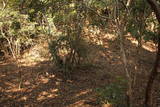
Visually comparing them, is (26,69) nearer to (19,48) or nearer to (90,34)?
(19,48)

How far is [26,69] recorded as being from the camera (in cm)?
1473

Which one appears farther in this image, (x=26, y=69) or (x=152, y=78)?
(x=26, y=69)

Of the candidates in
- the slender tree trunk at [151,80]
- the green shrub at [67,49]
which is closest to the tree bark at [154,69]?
the slender tree trunk at [151,80]

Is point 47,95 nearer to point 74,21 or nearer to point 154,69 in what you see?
point 74,21

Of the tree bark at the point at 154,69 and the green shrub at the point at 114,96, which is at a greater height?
the tree bark at the point at 154,69

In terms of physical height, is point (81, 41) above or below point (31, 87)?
above

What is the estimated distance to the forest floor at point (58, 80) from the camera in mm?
9732

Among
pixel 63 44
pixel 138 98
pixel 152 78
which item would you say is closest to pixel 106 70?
pixel 63 44

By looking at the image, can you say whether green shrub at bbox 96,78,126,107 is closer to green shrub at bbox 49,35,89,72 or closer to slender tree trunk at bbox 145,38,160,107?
slender tree trunk at bbox 145,38,160,107

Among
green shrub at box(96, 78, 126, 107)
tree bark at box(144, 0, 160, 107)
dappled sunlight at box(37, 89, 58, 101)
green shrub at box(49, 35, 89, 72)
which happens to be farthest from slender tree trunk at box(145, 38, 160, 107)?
green shrub at box(49, 35, 89, 72)

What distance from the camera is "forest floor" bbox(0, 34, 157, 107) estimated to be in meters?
9.73

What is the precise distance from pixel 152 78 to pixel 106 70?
8.89m

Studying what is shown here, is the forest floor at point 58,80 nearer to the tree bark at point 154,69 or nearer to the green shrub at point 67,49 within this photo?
the green shrub at point 67,49

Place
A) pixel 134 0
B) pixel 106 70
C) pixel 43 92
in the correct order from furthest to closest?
pixel 106 70
pixel 43 92
pixel 134 0
